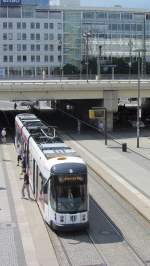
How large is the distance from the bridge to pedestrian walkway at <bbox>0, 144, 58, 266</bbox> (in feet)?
76.2

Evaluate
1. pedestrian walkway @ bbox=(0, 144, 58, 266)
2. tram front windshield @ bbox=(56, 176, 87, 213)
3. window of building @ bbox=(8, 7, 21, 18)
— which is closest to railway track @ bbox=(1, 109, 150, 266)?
pedestrian walkway @ bbox=(0, 144, 58, 266)

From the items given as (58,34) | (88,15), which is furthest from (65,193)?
(88,15)

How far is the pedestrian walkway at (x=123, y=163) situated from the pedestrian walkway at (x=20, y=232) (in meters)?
4.93

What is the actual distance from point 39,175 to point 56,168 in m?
Answer: 2.91

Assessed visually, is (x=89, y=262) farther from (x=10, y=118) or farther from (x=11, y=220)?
(x=10, y=118)

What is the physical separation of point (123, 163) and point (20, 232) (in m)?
17.7

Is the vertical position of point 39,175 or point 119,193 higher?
point 39,175

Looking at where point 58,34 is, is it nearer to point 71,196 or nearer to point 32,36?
point 32,36

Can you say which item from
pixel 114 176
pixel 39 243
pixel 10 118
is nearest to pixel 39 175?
pixel 39 243

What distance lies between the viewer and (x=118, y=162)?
3897cm

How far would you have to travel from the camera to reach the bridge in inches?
2119

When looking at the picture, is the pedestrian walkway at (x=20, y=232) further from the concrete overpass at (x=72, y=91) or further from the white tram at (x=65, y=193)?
the concrete overpass at (x=72, y=91)

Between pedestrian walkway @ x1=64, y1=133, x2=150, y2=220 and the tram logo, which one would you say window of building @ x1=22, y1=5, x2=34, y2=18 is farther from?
the tram logo

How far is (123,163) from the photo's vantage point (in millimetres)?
38500
